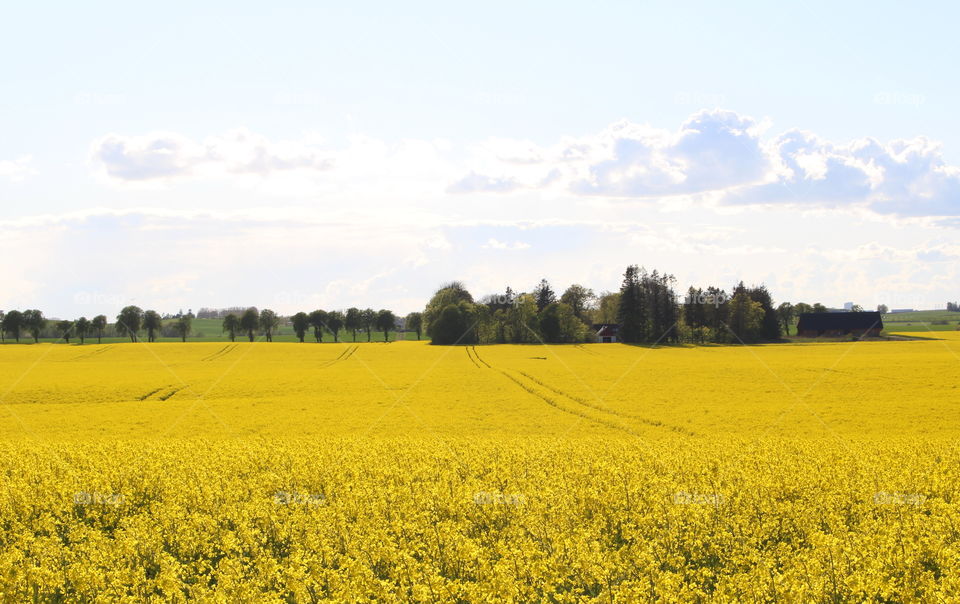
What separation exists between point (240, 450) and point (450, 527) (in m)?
12.6

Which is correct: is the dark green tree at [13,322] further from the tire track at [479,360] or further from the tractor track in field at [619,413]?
the tractor track in field at [619,413]

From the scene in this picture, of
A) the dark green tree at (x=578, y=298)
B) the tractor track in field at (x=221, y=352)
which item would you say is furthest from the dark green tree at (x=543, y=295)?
the tractor track in field at (x=221, y=352)

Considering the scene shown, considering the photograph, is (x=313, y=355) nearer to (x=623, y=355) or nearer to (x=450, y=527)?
(x=623, y=355)

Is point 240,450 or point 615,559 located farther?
point 240,450

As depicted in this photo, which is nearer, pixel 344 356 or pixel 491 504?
pixel 491 504

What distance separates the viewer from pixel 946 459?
21016 mm

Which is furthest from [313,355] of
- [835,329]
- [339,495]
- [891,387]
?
[835,329]
